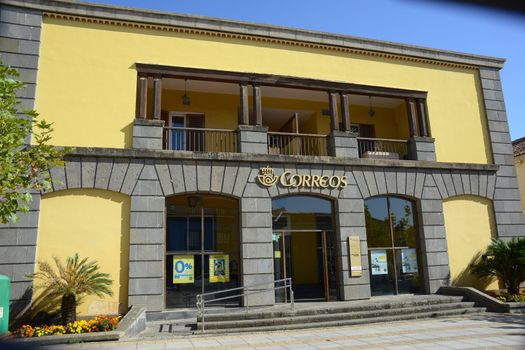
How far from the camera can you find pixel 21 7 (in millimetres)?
15172

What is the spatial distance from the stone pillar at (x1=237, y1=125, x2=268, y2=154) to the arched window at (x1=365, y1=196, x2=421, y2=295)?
4.69 metres

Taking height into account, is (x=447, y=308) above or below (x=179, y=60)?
below

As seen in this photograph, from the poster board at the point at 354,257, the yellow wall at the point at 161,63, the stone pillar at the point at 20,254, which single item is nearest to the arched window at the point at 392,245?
the poster board at the point at 354,257

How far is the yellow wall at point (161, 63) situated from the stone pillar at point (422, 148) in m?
0.49

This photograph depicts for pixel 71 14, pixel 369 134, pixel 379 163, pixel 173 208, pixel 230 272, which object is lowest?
pixel 230 272

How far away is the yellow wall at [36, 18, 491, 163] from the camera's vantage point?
1509 centimetres

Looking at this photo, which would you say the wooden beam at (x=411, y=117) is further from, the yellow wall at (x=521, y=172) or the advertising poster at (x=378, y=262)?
the yellow wall at (x=521, y=172)

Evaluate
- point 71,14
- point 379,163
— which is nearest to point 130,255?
point 71,14

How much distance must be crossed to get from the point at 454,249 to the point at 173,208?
Result: 11149mm

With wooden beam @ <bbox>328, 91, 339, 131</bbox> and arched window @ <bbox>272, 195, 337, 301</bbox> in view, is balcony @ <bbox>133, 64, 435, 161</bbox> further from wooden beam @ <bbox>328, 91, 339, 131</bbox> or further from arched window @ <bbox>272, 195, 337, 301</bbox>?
arched window @ <bbox>272, 195, 337, 301</bbox>

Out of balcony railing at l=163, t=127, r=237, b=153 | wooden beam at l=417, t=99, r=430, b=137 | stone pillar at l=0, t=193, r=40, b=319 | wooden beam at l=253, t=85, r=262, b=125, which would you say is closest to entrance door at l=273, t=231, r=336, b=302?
balcony railing at l=163, t=127, r=237, b=153

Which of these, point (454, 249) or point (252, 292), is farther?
point (454, 249)

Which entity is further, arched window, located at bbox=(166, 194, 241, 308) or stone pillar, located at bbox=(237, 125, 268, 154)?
stone pillar, located at bbox=(237, 125, 268, 154)

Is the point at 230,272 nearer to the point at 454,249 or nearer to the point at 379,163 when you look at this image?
the point at 379,163
